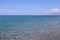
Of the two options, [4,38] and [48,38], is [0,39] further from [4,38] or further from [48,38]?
[48,38]

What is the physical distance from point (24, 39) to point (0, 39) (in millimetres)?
1560

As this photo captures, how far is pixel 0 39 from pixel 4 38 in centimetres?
30

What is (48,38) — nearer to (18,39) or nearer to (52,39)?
(52,39)

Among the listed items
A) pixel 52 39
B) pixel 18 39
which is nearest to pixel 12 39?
pixel 18 39

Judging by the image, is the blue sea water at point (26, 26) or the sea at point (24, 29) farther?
the blue sea water at point (26, 26)

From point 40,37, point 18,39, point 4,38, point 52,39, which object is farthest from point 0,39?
point 52,39

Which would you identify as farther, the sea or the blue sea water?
the blue sea water

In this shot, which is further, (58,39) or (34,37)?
(34,37)

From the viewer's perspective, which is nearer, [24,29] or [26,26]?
[24,29]

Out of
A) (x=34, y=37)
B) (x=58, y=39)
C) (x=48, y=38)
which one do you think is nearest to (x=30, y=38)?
(x=34, y=37)

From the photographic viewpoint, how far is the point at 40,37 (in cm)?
1079

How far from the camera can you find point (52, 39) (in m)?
10.3

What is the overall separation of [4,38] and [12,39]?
0.65m

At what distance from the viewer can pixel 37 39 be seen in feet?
34.1
